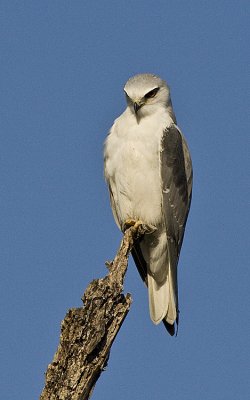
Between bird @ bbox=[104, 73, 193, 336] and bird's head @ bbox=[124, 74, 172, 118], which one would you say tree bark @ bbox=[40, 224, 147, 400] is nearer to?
bird @ bbox=[104, 73, 193, 336]

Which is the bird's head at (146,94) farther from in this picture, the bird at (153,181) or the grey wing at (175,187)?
the grey wing at (175,187)

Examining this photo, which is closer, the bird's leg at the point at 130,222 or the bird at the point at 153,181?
the bird at the point at 153,181

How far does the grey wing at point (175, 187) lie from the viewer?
26.7ft

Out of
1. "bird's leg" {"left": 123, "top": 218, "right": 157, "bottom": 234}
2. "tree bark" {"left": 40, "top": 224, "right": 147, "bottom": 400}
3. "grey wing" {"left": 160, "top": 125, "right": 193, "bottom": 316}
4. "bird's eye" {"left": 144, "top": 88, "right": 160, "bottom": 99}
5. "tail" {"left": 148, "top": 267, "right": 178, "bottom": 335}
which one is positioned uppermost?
"bird's eye" {"left": 144, "top": 88, "right": 160, "bottom": 99}

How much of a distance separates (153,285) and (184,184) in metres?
1.19

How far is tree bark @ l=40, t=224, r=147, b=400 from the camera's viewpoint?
5.26 m

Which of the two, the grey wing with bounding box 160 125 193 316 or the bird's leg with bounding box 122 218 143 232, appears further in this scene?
the bird's leg with bounding box 122 218 143 232

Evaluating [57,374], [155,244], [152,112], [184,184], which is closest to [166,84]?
[152,112]

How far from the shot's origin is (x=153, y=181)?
26.7 ft

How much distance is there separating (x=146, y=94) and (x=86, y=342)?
364 cm

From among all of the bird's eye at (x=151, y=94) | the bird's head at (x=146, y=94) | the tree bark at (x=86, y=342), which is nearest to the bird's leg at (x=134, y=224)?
the bird's head at (x=146, y=94)

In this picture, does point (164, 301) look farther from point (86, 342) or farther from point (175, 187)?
point (86, 342)

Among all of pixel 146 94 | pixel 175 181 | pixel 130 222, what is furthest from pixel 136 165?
pixel 146 94

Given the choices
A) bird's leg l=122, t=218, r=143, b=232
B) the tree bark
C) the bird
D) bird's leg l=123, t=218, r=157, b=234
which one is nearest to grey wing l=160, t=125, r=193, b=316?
the bird
